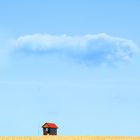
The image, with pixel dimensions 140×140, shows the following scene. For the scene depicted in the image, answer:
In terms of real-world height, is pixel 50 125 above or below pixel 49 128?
above

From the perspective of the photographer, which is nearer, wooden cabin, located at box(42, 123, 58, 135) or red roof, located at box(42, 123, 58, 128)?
wooden cabin, located at box(42, 123, 58, 135)

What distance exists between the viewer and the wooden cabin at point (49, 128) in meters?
83.5

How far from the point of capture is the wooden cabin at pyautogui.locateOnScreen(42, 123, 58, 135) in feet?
274

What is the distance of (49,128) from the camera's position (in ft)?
275

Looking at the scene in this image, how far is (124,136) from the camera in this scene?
60938mm

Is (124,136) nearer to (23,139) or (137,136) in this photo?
(137,136)

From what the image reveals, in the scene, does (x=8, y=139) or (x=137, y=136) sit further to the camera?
(x=137, y=136)

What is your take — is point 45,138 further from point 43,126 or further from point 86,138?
point 43,126

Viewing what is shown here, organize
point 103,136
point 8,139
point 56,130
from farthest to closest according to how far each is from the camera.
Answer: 1. point 56,130
2. point 103,136
3. point 8,139

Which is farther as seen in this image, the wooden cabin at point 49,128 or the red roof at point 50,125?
the red roof at point 50,125

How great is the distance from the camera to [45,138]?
61.6m

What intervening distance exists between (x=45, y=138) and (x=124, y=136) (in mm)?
9579

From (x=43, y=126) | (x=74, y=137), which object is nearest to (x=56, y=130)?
(x=43, y=126)

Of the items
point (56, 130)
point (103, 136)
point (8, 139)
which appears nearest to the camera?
point (8, 139)
